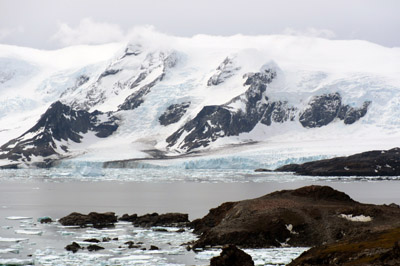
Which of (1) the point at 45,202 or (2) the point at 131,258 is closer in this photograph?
(2) the point at 131,258

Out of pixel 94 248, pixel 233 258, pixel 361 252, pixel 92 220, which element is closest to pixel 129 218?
pixel 92 220

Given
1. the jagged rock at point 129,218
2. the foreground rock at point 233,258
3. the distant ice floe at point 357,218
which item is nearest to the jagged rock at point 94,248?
the foreground rock at point 233,258

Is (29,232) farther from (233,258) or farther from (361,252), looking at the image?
(361,252)

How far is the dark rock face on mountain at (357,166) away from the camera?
506 feet

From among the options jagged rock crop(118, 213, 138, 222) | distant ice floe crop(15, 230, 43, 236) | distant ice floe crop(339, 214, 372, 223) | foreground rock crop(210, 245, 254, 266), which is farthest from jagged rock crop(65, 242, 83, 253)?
distant ice floe crop(339, 214, 372, 223)

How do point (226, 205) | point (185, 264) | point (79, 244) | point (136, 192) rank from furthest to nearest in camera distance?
point (136, 192) → point (226, 205) → point (79, 244) → point (185, 264)

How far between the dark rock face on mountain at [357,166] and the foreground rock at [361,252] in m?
120

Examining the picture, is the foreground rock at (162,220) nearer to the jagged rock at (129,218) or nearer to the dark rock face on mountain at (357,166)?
the jagged rock at (129,218)

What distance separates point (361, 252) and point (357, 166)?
13035 cm

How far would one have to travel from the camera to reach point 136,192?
3812 inches

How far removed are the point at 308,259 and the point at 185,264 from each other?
21.5 feet

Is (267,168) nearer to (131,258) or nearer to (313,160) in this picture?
(313,160)

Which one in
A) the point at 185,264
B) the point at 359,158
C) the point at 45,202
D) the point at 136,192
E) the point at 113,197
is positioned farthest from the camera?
the point at 359,158

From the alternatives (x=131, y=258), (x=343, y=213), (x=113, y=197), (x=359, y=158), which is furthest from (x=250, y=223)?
(x=359, y=158)
